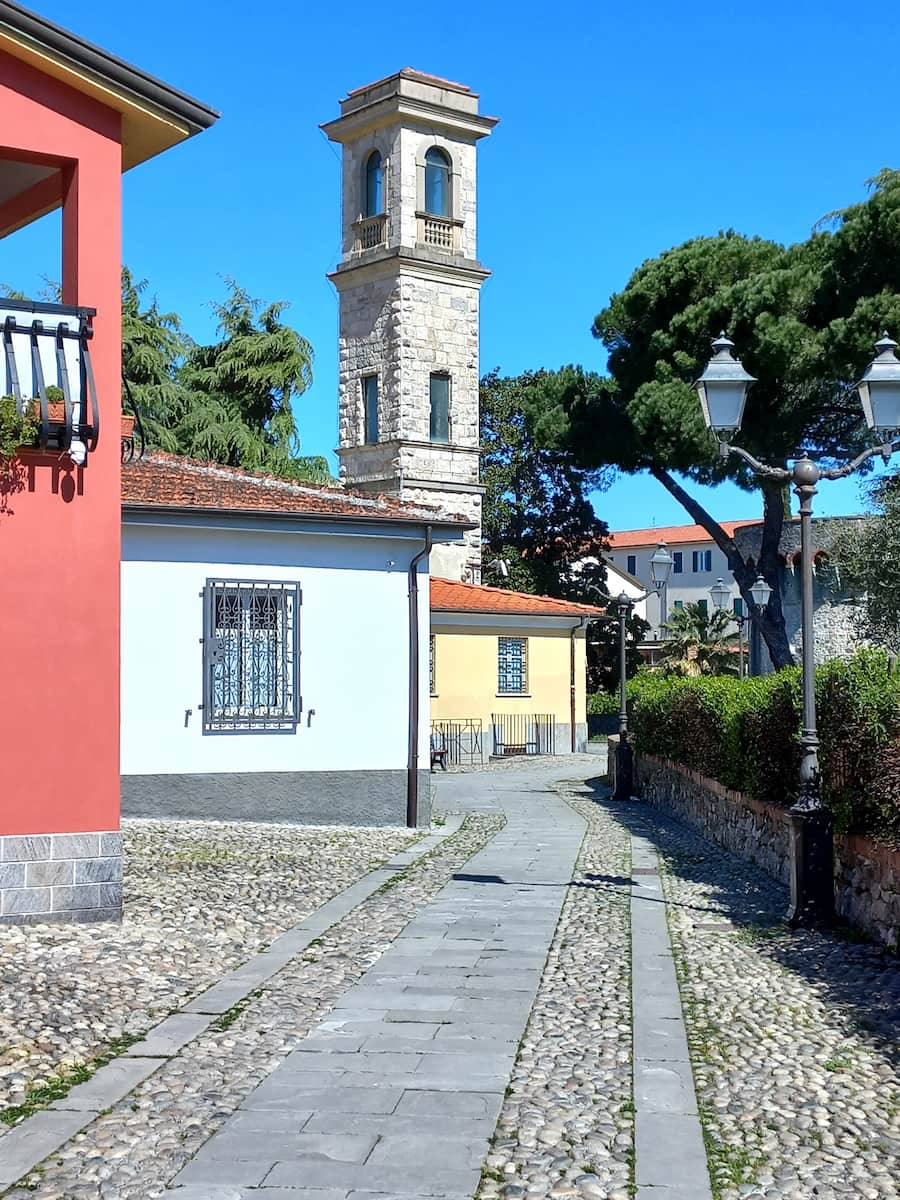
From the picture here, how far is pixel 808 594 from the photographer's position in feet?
30.3

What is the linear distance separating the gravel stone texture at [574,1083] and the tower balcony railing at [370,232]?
1288 inches

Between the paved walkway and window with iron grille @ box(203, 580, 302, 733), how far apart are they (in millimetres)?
5474

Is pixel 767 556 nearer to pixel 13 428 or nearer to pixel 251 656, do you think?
pixel 251 656

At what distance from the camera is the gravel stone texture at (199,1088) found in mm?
4297

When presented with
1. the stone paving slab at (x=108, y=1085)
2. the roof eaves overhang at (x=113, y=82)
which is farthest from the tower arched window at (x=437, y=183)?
the stone paving slab at (x=108, y=1085)

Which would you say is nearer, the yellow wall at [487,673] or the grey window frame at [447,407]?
the yellow wall at [487,673]

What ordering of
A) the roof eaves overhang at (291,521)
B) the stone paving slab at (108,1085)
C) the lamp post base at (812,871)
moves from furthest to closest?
the roof eaves overhang at (291,521) → the lamp post base at (812,871) → the stone paving slab at (108,1085)

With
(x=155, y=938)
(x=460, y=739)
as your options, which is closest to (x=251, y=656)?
(x=155, y=938)

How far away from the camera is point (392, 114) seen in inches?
1508

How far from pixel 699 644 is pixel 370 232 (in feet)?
58.7

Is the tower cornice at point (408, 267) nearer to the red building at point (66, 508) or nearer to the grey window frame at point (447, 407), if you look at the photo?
the grey window frame at point (447, 407)

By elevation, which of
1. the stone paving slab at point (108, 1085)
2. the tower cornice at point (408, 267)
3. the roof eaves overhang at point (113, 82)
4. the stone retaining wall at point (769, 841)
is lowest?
the stone paving slab at point (108, 1085)

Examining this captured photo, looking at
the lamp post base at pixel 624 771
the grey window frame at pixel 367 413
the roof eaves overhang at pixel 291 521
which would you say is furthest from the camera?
the grey window frame at pixel 367 413

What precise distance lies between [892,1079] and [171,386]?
3207 cm
